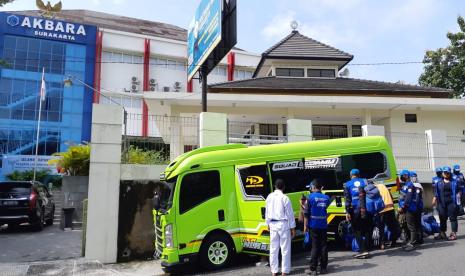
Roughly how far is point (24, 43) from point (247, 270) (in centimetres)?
4235

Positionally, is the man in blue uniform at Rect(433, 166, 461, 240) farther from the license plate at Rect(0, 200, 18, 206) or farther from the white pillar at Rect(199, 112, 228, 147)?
the license plate at Rect(0, 200, 18, 206)

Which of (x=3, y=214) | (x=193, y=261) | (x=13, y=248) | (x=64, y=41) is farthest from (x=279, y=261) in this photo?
(x=64, y=41)

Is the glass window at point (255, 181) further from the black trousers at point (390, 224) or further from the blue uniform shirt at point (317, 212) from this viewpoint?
the black trousers at point (390, 224)

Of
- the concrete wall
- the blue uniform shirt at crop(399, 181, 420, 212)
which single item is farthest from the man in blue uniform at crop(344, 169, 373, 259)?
the concrete wall

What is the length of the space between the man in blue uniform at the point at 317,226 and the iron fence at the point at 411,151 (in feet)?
25.2

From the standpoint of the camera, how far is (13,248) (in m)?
11.3

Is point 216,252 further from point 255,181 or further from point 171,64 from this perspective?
point 171,64

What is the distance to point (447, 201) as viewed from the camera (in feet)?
32.2

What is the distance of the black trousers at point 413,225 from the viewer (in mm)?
9039

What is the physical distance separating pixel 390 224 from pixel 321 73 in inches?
619

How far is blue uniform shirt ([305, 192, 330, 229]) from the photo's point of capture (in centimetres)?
766

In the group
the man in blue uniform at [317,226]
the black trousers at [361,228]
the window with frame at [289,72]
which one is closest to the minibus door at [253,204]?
the man in blue uniform at [317,226]

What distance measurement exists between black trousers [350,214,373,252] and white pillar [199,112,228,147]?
4.70 meters

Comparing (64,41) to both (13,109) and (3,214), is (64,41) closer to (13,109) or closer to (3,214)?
(13,109)
